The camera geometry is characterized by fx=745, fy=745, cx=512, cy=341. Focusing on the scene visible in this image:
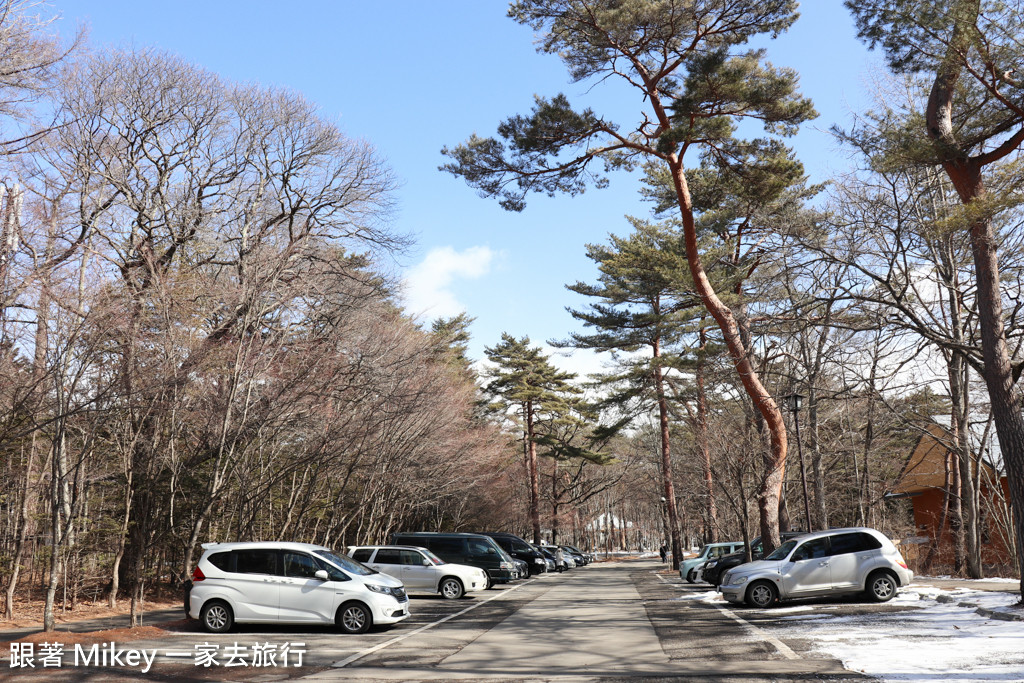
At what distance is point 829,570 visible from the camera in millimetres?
15906

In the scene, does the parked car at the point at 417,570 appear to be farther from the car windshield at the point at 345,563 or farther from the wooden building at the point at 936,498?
the wooden building at the point at 936,498

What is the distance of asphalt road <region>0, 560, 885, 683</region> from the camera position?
9.31 meters

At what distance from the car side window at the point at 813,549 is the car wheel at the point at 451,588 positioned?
1051 cm

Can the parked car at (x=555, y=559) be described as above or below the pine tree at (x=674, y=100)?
below

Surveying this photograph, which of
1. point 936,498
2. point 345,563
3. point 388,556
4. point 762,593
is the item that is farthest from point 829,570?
point 936,498

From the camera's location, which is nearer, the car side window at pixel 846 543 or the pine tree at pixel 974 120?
the pine tree at pixel 974 120

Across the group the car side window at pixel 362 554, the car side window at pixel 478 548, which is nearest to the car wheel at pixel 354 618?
the car side window at pixel 362 554

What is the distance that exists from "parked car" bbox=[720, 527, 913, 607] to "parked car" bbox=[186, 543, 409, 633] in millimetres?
8099

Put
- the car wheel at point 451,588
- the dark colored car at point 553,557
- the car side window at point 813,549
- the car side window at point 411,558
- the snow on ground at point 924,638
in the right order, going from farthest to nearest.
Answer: the dark colored car at point 553,557 < the car side window at point 411,558 < the car wheel at point 451,588 < the car side window at point 813,549 < the snow on ground at point 924,638

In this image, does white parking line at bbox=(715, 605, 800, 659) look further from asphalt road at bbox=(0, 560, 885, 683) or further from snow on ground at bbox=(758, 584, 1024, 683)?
snow on ground at bbox=(758, 584, 1024, 683)

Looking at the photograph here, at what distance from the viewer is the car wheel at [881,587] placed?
15711 mm

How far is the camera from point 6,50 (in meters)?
13.0

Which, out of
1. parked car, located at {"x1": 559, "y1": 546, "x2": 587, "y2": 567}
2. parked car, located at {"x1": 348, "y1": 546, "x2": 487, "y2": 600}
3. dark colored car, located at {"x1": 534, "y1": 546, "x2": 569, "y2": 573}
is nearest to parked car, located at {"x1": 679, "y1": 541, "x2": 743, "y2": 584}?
parked car, located at {"x1": 348, "y1": 546, "x2": 487, "y2": 600}

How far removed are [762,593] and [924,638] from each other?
608 centimetres
